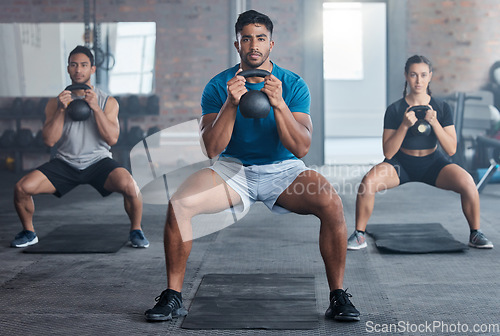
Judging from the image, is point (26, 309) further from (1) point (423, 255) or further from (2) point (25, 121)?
(2) point (25, 121)

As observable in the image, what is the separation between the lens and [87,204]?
4652 mm

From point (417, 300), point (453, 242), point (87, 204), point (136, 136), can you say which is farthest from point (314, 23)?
point (417, 300)

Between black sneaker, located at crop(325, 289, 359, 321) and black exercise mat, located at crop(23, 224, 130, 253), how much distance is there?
53.7 inches

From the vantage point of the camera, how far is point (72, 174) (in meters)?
3.11

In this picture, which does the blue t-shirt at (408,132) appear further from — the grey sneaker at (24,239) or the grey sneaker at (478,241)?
the grey sneaker at (24,239)

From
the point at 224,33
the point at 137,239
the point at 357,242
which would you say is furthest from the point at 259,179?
the point at 224,33

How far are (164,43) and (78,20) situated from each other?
3.20ft

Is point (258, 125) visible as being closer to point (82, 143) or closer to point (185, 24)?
point (82, 143)

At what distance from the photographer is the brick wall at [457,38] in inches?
256

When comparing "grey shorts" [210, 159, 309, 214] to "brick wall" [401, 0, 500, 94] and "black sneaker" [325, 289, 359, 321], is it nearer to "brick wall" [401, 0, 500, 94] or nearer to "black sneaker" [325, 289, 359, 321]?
"black sneaker" [325, 289, 359, 321]

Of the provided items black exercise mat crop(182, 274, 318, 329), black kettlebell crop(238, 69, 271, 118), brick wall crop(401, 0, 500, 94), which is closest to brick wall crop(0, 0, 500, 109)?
brick wall crop(401, 0, 500, 94)

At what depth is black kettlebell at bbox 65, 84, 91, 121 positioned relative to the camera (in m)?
3.04

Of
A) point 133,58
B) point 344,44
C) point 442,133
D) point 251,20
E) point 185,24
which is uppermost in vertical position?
point 344,44

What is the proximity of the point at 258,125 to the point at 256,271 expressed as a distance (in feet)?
2.51
